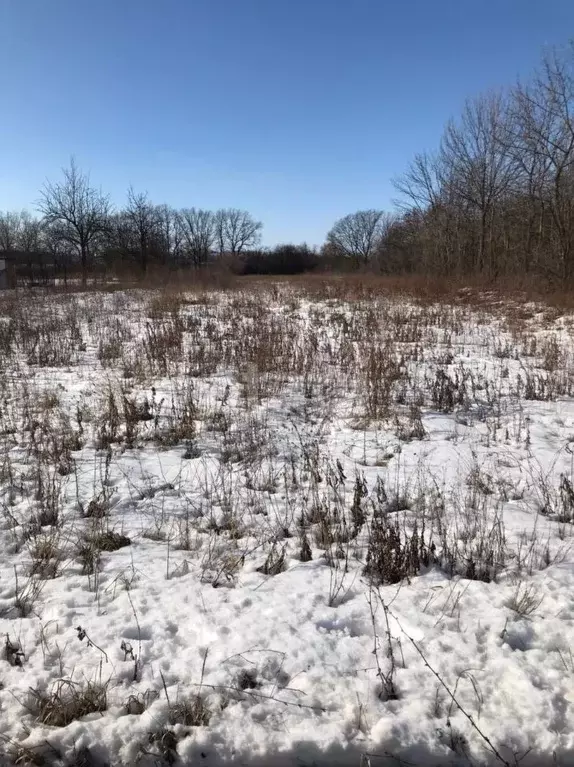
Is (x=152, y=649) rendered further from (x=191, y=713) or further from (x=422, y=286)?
(x=422, y=286)

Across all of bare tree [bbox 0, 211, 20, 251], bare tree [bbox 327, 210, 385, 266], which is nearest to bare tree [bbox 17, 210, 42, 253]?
bare tree [bbox 0, 211, 20, 251]

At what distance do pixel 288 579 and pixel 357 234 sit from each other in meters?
91.2

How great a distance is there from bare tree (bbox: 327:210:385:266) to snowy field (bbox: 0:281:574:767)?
275 ft

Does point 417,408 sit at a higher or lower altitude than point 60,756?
higher

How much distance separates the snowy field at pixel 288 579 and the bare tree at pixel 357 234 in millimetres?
83813

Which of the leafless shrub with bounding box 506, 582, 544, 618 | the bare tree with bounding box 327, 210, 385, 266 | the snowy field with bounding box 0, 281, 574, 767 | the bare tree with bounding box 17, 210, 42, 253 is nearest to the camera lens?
the snowy field with bounding box 0, 281, 574, 767

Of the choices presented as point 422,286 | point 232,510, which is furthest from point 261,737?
point 422,286

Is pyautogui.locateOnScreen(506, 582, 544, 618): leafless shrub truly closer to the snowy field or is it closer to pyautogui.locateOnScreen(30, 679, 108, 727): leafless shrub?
the snowy field

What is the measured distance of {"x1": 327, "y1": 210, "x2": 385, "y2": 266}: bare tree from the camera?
86625mm

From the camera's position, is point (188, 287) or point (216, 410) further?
point (188, 287)

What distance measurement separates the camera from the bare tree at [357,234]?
3410 inches

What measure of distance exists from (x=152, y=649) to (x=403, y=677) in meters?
1.17

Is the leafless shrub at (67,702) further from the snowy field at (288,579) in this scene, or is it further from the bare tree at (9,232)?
the bare tree at (9,232)

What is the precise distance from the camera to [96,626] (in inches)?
92.2
